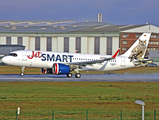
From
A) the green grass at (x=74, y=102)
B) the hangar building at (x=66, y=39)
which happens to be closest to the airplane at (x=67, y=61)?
the green grass at (x=74, y=102)

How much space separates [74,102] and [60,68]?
19642mm

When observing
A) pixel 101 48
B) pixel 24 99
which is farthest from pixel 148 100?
pixel 101 48

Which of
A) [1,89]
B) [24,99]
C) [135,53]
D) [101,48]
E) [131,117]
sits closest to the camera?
[131,117]

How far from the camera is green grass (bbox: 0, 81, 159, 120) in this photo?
20.4 m

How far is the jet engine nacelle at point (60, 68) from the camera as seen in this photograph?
45.8 metres

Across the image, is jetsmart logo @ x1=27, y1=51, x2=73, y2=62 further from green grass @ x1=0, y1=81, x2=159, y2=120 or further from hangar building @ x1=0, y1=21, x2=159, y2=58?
hangar building @ x1=0, y1=21, x2=159, y2=58

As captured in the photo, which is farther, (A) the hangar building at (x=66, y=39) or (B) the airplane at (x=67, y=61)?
(A) the hangar building at (x=66, y=39)

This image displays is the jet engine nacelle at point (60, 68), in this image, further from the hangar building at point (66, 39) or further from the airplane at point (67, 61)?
the hangar building at point (66, 39)

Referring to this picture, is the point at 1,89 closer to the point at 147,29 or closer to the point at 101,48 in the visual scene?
the point at 101,48

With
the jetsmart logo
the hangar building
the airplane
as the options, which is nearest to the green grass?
the airplane

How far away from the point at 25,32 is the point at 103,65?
2148 inches

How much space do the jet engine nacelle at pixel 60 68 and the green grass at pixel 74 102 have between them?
451 inches

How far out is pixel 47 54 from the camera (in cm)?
4794

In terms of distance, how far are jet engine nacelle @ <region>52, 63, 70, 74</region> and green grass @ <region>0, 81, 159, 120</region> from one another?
37.6ft
